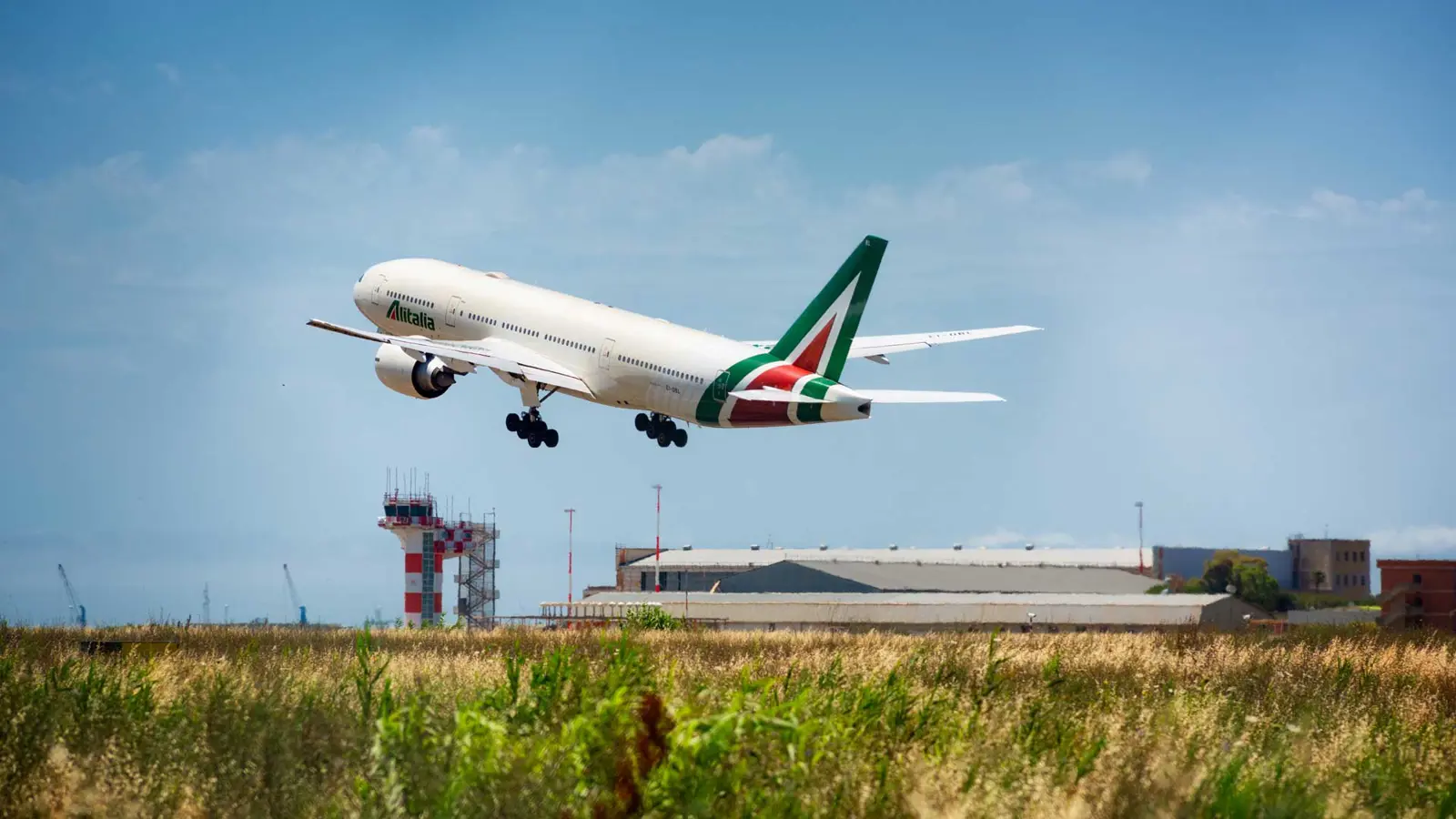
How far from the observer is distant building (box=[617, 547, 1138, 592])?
126m

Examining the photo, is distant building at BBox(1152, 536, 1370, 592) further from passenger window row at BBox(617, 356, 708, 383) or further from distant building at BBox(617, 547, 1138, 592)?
passenger window row at BBox(617, 356, 708, 383)

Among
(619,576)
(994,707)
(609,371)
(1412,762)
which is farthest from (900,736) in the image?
(619,576)

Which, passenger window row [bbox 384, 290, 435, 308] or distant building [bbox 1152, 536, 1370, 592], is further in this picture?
distant building [bbox 1152, 536, 1370, 592]

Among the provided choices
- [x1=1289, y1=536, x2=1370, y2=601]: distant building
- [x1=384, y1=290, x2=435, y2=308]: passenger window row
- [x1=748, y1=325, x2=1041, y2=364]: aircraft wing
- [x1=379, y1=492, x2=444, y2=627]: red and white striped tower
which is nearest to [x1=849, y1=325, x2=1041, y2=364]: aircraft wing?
[x1=748, y1=325, x2=1041, y2=364]: aircraft wing

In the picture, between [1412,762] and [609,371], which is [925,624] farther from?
[1412,762]

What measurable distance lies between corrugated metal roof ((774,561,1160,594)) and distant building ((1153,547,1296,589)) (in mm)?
26794

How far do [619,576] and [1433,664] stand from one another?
107m

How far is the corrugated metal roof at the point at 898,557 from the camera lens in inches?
5054

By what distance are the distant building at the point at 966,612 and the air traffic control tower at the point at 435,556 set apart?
51.3m

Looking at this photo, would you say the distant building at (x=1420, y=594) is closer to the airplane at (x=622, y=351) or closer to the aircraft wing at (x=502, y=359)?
the airplane at (x=622, y=351)

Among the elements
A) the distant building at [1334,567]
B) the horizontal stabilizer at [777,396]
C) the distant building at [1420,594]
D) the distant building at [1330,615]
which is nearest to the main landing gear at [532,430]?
the horizontal stabilizer at [777,396]

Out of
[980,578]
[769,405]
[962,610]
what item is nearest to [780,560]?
[980,578]

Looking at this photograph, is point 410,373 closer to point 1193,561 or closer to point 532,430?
point 532,430

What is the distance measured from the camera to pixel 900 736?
18.9m
